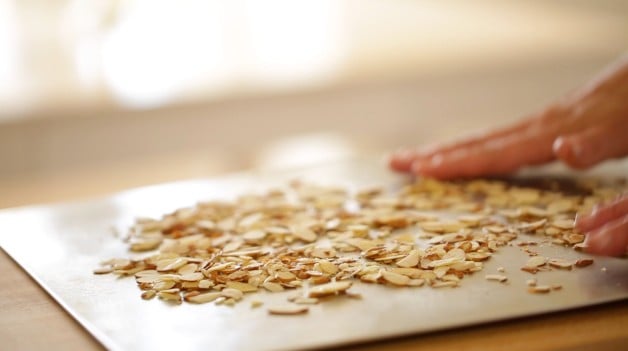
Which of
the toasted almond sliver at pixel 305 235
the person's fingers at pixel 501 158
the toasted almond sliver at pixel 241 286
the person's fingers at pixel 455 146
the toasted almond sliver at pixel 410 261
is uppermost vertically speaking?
the person's fingers at pixel 455 146

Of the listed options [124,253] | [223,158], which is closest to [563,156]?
[124,253]

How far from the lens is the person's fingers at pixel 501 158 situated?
110cm

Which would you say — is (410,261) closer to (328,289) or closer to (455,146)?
(328,289)

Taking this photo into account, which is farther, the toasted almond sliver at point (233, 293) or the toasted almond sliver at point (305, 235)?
the toasted almond sliver at point (305, 235)

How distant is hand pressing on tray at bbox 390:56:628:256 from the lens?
1024mm

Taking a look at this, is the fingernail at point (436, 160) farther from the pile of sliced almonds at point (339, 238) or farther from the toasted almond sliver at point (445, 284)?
the toasted almond sliver at point (445, 284)

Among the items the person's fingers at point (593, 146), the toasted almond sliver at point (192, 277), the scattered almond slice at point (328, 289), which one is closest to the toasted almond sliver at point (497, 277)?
the scattered almond slice at point (328, 289)

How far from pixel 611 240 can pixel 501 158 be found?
1.35ft

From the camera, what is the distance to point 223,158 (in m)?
2.71

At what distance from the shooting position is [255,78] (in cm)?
271

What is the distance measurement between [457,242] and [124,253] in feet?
0.97

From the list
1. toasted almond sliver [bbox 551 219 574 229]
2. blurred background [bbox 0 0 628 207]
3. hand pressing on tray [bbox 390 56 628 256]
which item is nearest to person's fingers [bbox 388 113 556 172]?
hand pressing on tray [bbox 390 56 628 256]

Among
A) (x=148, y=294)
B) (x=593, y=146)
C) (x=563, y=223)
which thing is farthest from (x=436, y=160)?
(x=148, y=294)

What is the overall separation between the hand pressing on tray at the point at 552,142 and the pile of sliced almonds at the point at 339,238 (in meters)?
0.03
